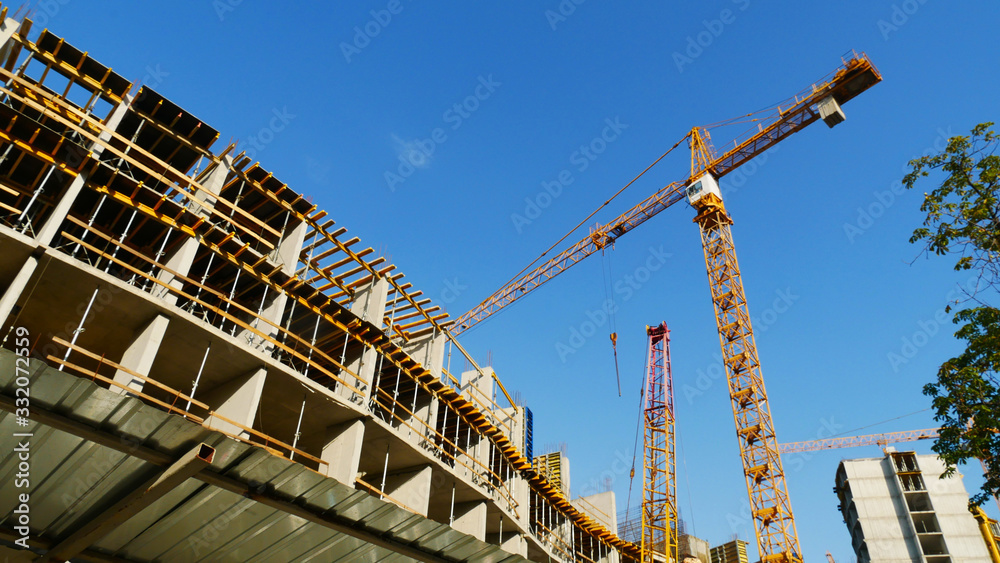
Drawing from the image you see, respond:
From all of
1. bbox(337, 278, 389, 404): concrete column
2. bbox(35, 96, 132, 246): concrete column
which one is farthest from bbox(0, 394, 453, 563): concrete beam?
bbox(337, 278, 389, 404): concrete column

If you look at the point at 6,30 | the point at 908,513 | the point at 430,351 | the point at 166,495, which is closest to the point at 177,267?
the point at 6,30

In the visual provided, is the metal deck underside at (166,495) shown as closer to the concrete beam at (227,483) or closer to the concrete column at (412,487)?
the concrete beam at (227,483)

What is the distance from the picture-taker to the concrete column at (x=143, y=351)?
Result: 14453 mm

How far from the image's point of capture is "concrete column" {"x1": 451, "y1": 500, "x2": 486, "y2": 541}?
23.7 meters

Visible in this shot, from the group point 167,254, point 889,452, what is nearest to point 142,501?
point 167,254

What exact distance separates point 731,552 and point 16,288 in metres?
59.8

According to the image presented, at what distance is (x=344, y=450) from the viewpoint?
733 inches

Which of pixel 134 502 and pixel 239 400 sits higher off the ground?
pixel 239 400

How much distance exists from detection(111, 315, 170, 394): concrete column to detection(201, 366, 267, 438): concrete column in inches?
95.7

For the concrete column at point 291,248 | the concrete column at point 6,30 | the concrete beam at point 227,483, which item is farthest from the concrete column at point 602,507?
the concrete column at point 6,30

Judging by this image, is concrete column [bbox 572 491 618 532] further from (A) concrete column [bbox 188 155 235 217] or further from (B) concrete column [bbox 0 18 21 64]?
(B) concrete column [bbox 0 18 21 64]

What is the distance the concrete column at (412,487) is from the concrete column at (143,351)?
952 centimetres

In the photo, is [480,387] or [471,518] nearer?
[471,518]

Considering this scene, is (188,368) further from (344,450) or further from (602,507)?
(602,507)
